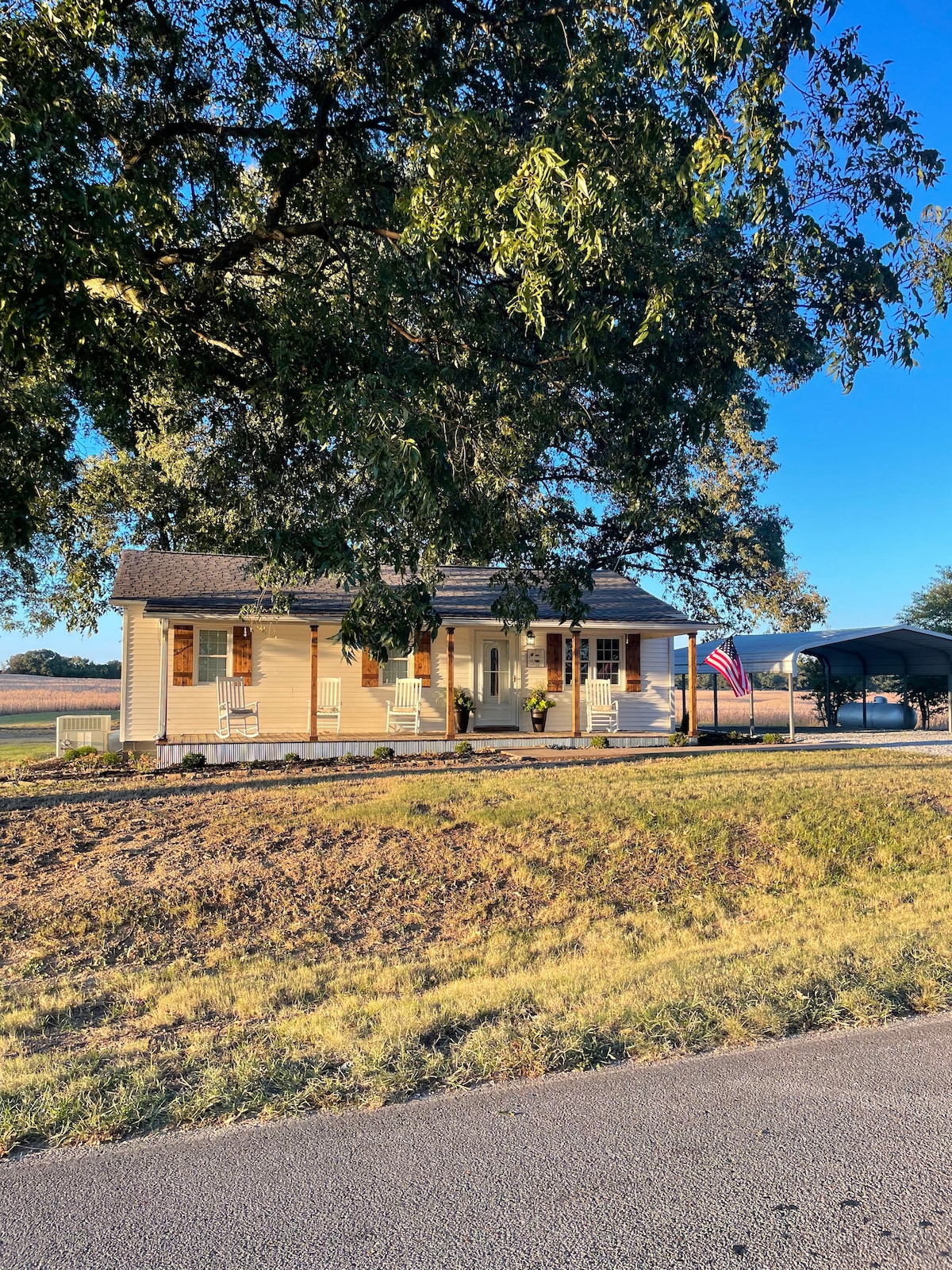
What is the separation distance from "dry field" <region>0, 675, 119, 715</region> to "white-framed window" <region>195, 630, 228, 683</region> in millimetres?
23014

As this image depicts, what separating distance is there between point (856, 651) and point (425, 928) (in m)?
21.5

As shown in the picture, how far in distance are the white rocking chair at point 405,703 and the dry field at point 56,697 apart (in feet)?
79.8

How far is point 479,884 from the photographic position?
8328 millimetres

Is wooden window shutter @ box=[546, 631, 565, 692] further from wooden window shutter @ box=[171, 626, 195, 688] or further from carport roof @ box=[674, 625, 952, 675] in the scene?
wooden window shutter @ box=[171, 626, 195, 688]

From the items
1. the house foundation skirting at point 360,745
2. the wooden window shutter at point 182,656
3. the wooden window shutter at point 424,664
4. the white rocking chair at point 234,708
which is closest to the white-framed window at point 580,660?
the house foundation skirting at point 360,745

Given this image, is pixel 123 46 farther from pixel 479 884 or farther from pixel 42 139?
pixel 479 884

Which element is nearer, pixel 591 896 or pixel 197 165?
pixel 591 896

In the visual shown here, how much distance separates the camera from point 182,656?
55.2ft

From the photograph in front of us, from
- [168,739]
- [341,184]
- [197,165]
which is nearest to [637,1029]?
[341,184]

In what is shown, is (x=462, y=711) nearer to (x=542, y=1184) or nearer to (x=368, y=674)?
(x=368, y=674)

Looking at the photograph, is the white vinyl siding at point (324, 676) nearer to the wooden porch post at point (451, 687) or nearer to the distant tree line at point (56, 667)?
the wooden porch post at point (451, 687)

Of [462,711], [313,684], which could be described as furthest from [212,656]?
[462,711]

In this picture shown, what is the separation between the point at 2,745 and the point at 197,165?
19634mm

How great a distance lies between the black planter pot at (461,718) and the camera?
59.8 ft
